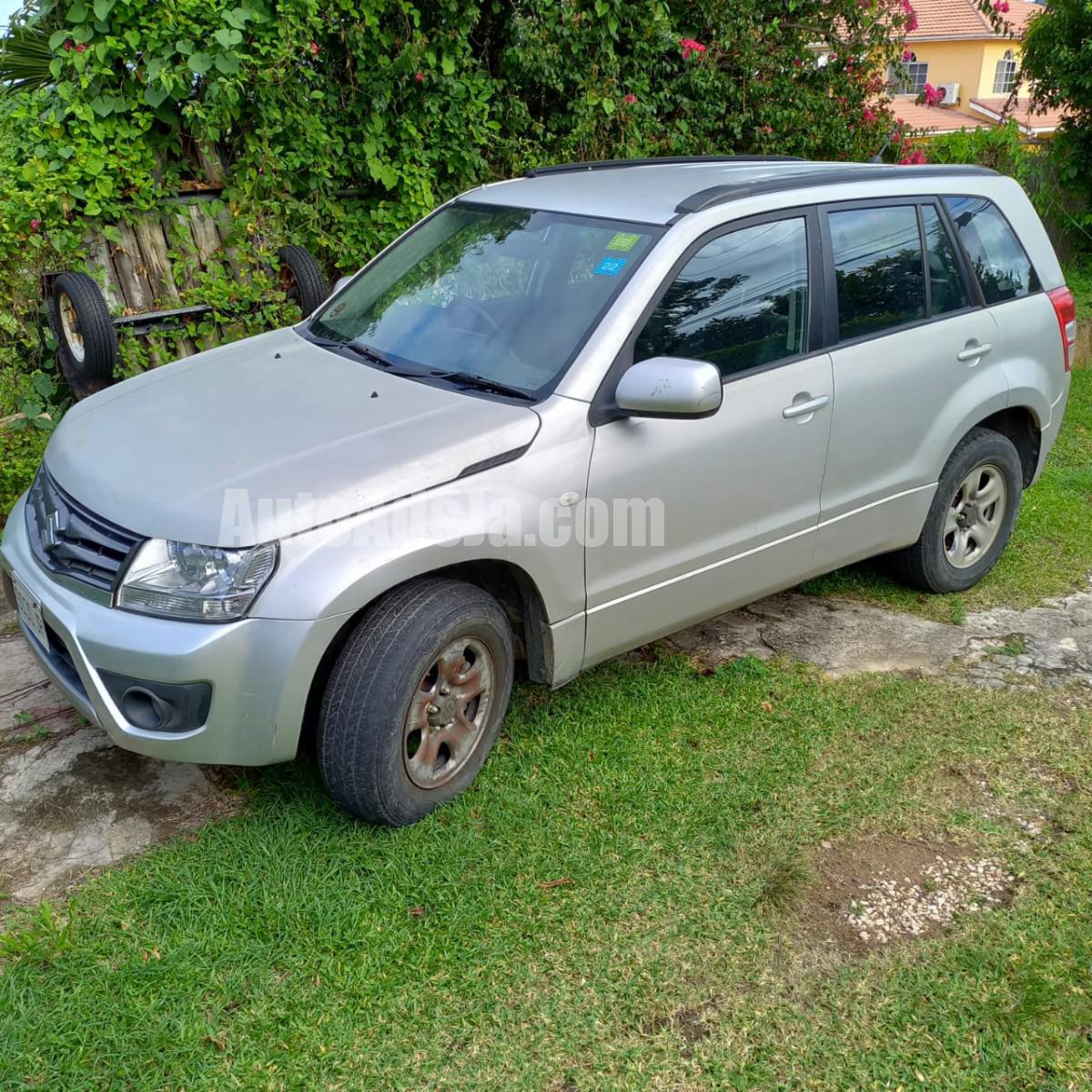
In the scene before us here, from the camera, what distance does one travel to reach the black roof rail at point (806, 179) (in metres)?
3.55

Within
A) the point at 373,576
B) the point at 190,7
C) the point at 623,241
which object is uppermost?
the point at 190,7

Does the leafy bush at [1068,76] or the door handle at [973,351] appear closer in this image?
the door handle at [973,351]

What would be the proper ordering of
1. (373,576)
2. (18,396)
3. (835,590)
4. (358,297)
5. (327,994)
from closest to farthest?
(327,994)
(373,576)
(358,297)
(835,590)
(18,396)

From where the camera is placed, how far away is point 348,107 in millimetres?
6355

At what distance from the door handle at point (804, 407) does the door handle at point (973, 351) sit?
852mm

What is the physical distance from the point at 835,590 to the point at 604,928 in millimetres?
2531

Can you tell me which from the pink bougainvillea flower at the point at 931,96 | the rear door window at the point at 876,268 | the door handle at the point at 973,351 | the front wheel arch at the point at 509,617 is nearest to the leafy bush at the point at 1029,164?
the pink bougainvillea flower at the point at 931,96

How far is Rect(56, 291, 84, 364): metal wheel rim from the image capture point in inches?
209

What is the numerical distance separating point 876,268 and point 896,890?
2.35 metres

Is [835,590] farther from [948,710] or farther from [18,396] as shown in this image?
[18,396]

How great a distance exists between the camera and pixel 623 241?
11.5ft

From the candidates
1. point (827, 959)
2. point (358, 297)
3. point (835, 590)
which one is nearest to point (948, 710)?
point (835, 590)

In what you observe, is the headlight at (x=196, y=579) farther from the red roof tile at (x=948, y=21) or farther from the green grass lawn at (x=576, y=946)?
the red roof tile at (x=948, y=21)

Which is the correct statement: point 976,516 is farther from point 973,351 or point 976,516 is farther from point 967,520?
point 973,351
